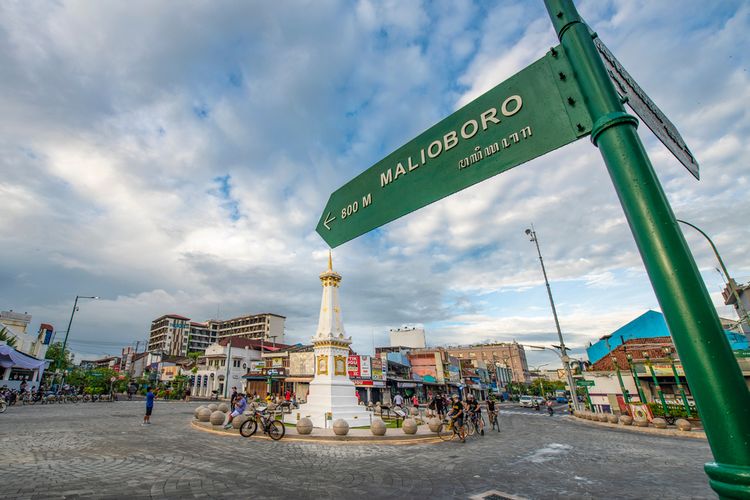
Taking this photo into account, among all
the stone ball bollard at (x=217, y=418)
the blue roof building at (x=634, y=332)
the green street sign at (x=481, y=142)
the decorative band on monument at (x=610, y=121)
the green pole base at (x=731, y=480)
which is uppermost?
the blue roof building at (x=634, y=332)

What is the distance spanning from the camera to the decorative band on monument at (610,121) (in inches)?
57.4

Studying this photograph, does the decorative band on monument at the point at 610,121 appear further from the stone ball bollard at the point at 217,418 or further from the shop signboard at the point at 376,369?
the shop signboard at the point at 376,369

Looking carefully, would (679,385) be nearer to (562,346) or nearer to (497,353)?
(562,346)

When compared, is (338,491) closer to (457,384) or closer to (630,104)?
(630,104)

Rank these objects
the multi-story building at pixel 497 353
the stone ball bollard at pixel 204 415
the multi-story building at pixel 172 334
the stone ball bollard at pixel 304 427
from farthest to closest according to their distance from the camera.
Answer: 1. the multi-story building at pixel 497 353
2. the multi-story building at pixel 172 334
3. the stone ball bollard at pixel 204 415
4. the stone ball bollard at pixel 304 427

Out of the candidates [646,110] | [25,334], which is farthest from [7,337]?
[646,110]

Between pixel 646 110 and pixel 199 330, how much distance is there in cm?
10293

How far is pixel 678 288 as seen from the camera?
1.26m

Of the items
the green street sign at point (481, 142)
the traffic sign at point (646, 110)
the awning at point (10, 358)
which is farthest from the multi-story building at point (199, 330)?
the traffic sign at point (646, 110)

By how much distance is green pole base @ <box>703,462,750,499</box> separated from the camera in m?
1.01

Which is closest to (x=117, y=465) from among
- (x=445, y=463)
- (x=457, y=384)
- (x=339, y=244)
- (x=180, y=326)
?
(x=445, y=463)

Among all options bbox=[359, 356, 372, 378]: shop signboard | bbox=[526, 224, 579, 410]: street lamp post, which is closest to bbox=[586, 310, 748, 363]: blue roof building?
bbox=[526, 224, 579, 410]: street lamp post

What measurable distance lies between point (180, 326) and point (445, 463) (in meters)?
95.7

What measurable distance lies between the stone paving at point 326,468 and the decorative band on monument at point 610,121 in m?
6.80
